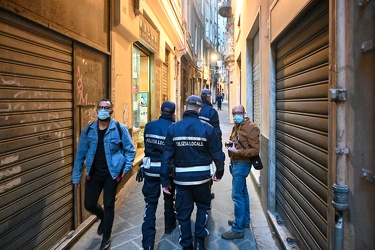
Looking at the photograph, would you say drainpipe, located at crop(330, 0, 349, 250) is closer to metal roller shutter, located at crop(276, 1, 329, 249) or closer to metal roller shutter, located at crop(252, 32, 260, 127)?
metal roller shutter, located at crop(276, 1, 329, 249)

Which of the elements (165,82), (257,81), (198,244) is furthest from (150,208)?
(165,82)

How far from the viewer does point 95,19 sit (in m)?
5.14

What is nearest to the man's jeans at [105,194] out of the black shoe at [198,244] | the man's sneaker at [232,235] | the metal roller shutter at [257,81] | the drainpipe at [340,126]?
the black shoe at [198,244]

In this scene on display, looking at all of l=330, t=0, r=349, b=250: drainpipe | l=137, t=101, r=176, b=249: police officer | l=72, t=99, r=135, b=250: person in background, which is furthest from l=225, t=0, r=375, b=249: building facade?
l=72, t=99, r=135, b=250: person in background

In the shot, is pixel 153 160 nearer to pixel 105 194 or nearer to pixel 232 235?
pixel 105 194

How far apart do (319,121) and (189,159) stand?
1.45 metres

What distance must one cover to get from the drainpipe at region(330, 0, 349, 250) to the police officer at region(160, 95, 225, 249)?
1648 mm

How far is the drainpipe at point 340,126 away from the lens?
2.03 m

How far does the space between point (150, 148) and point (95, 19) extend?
2.64 meters

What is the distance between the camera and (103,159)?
3.88m

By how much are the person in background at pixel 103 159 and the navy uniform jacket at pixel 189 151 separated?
0.75 metres

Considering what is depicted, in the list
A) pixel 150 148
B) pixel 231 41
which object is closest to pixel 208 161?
pixel 150 148

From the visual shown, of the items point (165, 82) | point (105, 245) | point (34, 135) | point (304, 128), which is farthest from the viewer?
point (165, 82)

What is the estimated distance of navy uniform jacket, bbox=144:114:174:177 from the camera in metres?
3.94
